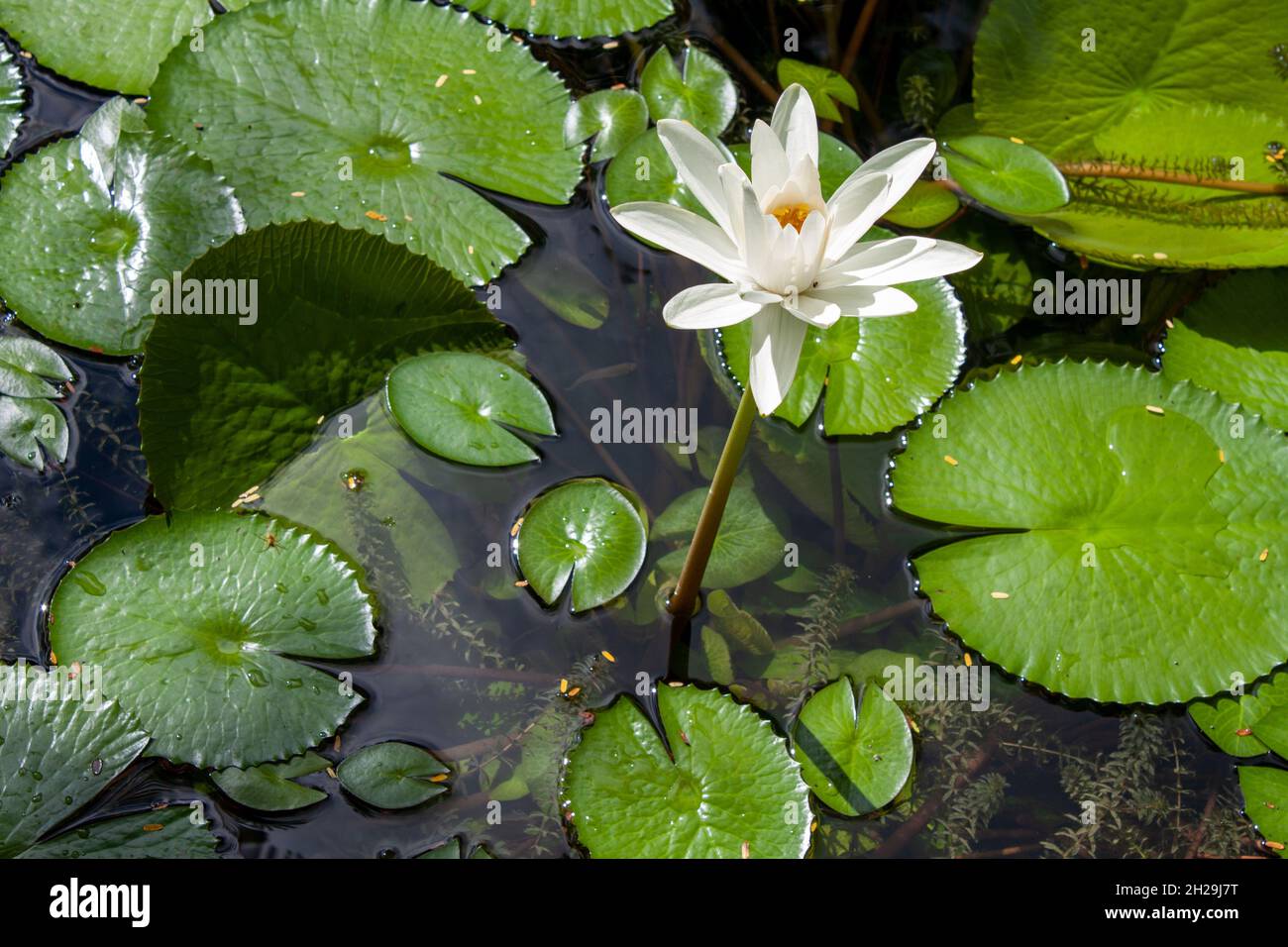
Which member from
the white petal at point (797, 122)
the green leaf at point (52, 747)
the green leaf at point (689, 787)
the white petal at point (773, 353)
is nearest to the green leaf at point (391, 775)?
the green leaf at point (689, 787)

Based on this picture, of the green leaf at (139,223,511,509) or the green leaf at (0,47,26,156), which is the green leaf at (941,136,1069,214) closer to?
the green leaf at (139,223,511,509)

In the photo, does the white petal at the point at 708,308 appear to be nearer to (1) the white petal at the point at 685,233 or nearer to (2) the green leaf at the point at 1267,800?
(1) the white petal at the point at 685,233

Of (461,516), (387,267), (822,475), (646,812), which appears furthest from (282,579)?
(822,475)

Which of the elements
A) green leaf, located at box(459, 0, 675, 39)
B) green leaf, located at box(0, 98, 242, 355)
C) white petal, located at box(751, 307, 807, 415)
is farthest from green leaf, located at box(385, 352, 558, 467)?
green leaf, located at box(459, 0, 675, 39)

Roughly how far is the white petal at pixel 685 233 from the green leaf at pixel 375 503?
1005 millimetres

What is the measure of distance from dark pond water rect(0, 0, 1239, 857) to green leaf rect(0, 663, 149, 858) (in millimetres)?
74

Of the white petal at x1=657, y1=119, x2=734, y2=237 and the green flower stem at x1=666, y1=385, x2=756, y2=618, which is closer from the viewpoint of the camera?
the white petal at x1=657, y1=119, x2=734, y2=237

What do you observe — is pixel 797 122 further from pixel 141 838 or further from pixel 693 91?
pixel 141 838

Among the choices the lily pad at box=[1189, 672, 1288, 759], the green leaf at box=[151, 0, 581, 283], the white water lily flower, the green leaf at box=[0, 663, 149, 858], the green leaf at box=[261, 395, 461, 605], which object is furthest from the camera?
the green leaf at box=[151, 0, 581, 283]

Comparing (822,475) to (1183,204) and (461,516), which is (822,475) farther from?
(1183,204)

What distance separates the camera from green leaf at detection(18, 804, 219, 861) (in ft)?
6.79

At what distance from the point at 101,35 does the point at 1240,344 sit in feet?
11.4

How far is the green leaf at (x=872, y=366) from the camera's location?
105 inches
